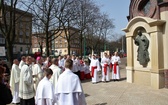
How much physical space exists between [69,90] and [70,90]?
0.07 ft

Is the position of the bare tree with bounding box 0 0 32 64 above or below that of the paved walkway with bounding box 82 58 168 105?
above

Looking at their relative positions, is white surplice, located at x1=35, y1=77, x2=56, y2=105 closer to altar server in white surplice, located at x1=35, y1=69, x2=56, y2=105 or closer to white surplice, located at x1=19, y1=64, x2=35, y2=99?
altar server in white surplice, located at x1=35, y1=69, x2=56, y2=105

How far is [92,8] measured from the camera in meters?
27.1

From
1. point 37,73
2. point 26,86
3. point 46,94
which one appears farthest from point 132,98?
point 46,94

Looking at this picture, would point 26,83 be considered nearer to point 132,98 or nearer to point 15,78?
point 15,78

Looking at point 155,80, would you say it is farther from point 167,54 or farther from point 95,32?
point 95,32

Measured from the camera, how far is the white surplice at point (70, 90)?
4480 millimetres

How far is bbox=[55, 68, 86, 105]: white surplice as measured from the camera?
4.48m

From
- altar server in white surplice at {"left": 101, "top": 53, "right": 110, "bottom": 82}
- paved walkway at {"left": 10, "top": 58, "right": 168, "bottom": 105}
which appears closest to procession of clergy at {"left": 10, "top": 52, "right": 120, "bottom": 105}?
paved walkway at {"left": 10, "top": 58, "right": 168, "bottom": 105}

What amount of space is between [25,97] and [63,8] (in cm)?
1581

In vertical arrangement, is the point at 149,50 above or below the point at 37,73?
above

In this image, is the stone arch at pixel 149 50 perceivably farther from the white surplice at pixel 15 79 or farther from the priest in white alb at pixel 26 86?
the white surplice at pixel 15 79

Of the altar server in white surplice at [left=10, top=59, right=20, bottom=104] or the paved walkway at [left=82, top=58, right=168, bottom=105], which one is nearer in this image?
the paved walkway at [left=82, top=58, right=168, bottom=105]

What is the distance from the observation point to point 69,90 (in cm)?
448
